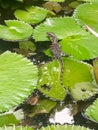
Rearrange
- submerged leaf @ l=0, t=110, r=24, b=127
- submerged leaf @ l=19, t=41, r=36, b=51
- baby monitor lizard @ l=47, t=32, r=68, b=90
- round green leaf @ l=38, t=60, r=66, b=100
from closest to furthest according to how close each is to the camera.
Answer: submerged leaf @ l=0, t=110, r=24, b=127, round green leaf @ l=38, t=60, r=66, b=100, baby monitor lizard @ l=47, t=32, r=68, b=90, submerged leaf @ l=19, t=41, r=36, b=51

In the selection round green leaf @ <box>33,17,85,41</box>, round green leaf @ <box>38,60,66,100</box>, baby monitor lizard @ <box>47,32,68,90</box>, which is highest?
round green leaf @ <box>33,17,85,41</box>

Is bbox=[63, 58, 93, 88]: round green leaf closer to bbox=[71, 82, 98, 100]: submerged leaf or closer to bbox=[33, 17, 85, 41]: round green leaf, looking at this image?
bbox=[71, 82, 98, 100]: submerged leaf

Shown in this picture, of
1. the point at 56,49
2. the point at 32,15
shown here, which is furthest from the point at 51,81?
the point at 32,15

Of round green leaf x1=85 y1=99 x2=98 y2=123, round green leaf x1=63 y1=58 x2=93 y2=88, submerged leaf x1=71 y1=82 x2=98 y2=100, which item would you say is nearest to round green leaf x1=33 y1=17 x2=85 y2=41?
round green leaf x1=63 y1=58 x2=93 y2=88

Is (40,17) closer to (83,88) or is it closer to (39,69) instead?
(39,69)

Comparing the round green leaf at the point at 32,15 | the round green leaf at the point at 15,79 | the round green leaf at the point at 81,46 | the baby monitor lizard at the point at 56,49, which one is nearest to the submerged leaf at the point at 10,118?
the round green leaf at the point at 15,79
